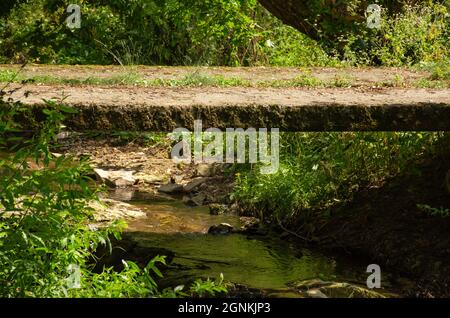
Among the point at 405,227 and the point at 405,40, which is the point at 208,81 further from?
the point at 405,40

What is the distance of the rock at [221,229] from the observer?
355 inches

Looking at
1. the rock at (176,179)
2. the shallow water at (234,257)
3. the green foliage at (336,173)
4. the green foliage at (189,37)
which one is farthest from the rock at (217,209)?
the green foliage at (189,37)

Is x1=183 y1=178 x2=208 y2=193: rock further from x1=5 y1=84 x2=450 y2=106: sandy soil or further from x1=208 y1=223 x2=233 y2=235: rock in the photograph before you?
x1=5 y1=84 x2=450 y2=106: sandy soil

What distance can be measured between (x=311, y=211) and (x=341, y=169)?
49 centimetres

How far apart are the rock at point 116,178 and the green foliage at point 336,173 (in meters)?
2.00

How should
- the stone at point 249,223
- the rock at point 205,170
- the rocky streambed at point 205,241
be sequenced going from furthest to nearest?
the rock at point 205,170 → the stone at point 249,223 → the rocky streambed at point 205,241

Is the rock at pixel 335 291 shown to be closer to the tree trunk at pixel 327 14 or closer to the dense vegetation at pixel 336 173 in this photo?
the dense vegetation at pixel 336 173

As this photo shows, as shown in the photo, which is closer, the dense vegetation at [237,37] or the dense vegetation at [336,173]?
the dense vegetation at [336,173]

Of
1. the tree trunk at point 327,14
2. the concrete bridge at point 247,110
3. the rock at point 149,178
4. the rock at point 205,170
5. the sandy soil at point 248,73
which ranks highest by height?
the tree trunk at point 327,14

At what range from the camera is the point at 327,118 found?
6.71 m

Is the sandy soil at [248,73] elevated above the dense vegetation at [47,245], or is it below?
above

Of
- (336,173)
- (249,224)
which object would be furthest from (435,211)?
(249,224)
